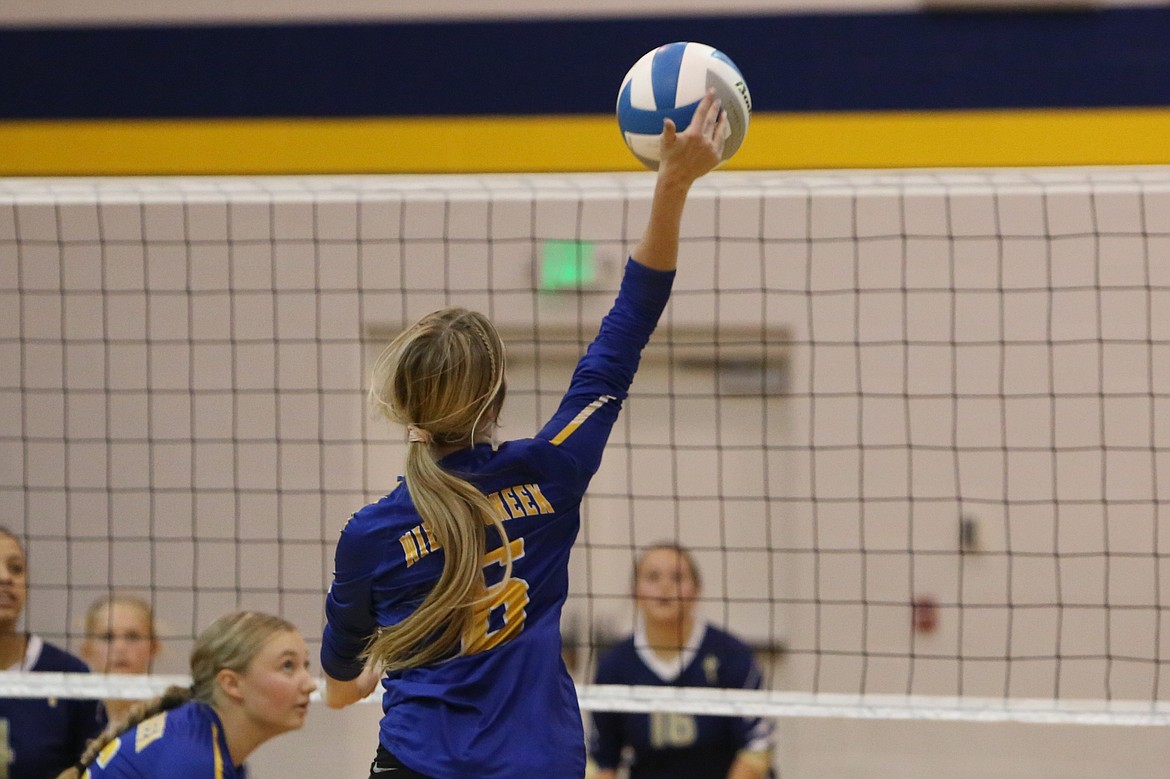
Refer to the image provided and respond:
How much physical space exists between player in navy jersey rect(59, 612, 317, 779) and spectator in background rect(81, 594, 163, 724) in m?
1.84

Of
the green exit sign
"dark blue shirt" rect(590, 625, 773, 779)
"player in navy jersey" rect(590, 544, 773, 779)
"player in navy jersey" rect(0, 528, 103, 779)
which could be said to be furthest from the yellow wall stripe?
"player in navy jersey" rect(0, 528, 103, 779)

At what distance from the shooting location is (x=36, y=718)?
13.5 ft

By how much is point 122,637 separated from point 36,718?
677mm

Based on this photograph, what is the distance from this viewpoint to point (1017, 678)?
5.69m

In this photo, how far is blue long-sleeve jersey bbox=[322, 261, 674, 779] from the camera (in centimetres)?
191

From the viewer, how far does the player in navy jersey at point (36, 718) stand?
4027 mm

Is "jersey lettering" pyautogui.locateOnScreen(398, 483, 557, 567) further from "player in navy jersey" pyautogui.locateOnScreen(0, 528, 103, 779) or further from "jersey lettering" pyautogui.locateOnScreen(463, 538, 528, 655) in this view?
"player in navy jersey" pyautogui.locateOnScreen(0, 528, 103, 779)

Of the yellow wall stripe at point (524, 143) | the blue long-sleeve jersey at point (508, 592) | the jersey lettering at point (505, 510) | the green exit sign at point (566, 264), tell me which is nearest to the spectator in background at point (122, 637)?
the yellow wall stripe at point (524, 143)

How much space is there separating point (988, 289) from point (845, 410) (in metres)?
0.79

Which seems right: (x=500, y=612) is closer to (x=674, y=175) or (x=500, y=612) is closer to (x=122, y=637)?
(x=674, y=175)

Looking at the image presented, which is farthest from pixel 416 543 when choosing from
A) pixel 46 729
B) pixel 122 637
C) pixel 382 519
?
pixel 122 637

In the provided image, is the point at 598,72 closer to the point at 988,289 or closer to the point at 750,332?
the point at 750,332

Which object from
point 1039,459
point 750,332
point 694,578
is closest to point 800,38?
point 750,332

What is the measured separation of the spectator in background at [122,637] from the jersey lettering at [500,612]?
3.11m
